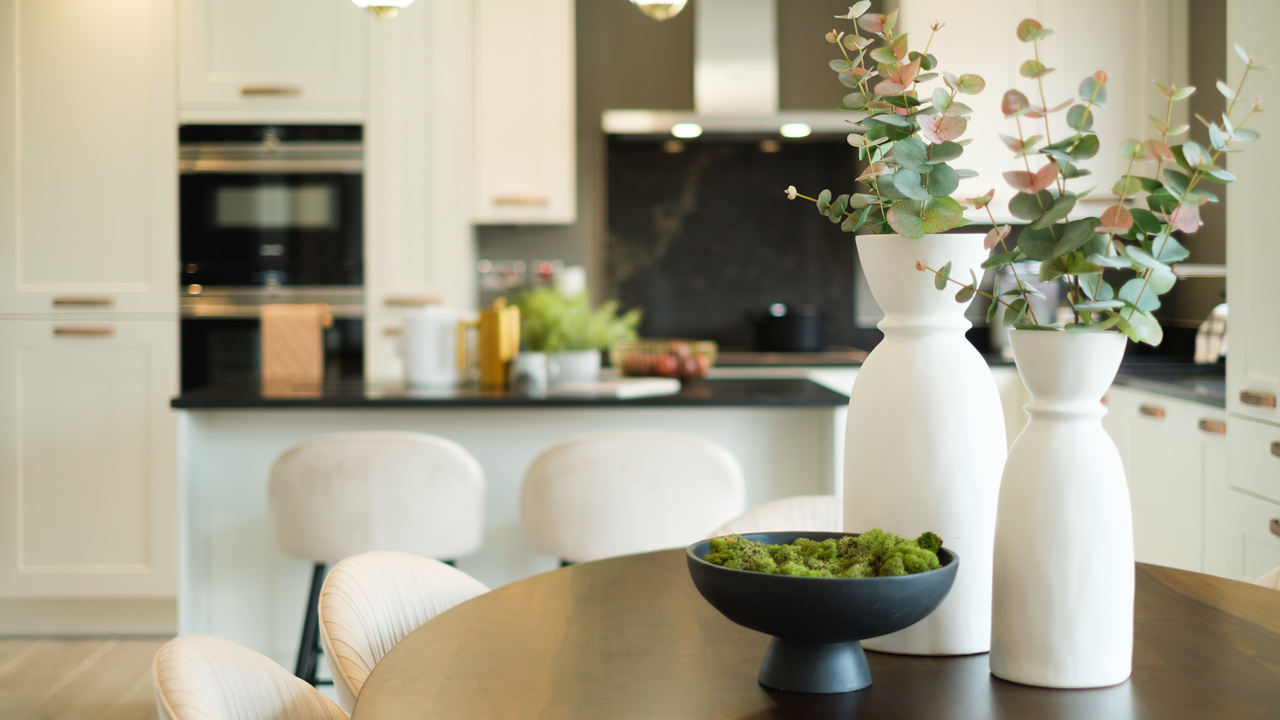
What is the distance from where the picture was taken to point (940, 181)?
0.78 meters

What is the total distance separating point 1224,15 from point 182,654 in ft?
12.8

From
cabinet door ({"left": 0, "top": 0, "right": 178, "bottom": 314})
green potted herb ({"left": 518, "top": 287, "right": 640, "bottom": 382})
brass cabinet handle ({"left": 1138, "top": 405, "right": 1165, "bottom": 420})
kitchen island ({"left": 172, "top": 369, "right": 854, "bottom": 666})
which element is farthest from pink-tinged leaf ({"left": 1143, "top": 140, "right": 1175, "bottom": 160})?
cabinet door ({"left": 0, "top": 0, "right": 178, "bottom": 314})

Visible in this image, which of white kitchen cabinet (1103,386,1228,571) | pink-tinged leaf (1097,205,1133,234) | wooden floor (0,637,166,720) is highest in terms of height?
pink-tinged leaf (1097,205,1133,234)

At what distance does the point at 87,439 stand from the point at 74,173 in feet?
3.13

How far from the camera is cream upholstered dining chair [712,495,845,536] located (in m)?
1.49

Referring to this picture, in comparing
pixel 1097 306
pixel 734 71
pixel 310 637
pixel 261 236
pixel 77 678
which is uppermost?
pixel 734 71

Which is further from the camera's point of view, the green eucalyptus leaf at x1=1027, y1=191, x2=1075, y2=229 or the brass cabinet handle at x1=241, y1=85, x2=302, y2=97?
the brass cabinet handle at x1=241, y1=85, x2=302, y2=97

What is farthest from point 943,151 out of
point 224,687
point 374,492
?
point 374,492

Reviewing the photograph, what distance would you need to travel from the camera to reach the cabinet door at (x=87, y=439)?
11.0 feet

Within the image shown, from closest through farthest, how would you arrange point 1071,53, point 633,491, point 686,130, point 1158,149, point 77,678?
point 1158,149 < point 633,491 < point 77,678 < point 1071,53 < point 686,130

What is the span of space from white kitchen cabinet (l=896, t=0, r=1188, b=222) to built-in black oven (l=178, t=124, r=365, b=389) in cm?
233

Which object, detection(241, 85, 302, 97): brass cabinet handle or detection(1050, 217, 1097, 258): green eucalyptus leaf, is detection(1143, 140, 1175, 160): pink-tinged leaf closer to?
detection(1050, 217, 1097, 258): green eucalyptus leaf

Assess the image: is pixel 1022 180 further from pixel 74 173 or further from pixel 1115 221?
pixel 74 173

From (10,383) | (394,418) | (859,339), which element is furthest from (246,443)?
(859,339)
